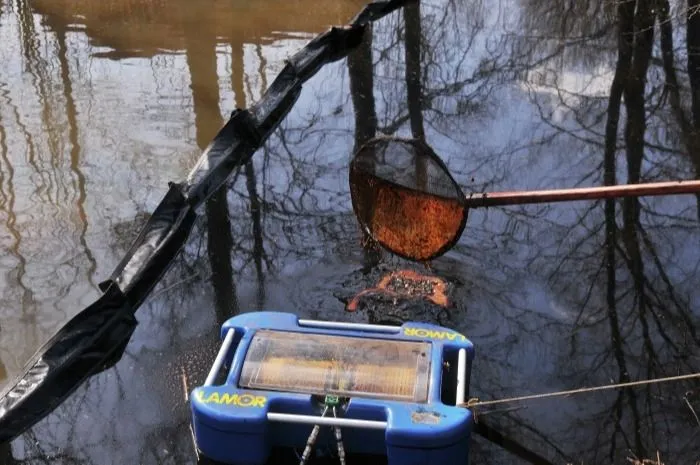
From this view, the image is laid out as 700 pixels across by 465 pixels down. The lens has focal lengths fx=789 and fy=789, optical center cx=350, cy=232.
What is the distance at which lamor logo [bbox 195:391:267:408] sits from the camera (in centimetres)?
352

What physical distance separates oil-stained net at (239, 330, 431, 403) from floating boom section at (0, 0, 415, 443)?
1049 mm

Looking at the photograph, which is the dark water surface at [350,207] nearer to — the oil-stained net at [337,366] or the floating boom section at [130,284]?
the floating boom section at [130,284]

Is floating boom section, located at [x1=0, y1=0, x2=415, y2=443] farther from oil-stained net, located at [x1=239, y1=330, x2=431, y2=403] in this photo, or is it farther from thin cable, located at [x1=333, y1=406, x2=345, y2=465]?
thin cable, located at [x1=333, y1=406, x2=345, y2=465]

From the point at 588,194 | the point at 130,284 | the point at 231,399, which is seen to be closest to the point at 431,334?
the point at 231,399

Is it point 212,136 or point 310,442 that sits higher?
point 212,136

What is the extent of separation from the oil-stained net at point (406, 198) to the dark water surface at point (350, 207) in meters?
0.50

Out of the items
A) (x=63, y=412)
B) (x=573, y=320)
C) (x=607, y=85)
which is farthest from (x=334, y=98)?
(x=63, y=412)

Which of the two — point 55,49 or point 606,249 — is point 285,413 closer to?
point 606,249

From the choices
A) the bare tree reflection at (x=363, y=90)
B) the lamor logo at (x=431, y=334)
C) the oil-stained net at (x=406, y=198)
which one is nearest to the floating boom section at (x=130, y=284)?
the bare tree reflection at (x=363, y=90)

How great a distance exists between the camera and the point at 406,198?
457 centimetres

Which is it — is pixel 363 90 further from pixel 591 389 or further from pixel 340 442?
pixel 340 442

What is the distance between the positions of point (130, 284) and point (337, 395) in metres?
1.88

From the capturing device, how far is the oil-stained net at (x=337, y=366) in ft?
12.0

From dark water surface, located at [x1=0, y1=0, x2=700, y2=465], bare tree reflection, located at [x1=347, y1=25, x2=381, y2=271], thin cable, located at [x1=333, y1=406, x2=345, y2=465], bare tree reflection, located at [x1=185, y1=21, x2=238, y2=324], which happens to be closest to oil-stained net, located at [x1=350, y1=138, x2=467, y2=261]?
dark water surface, located at [x1=0, y1=0, x2=700, y2=465]
